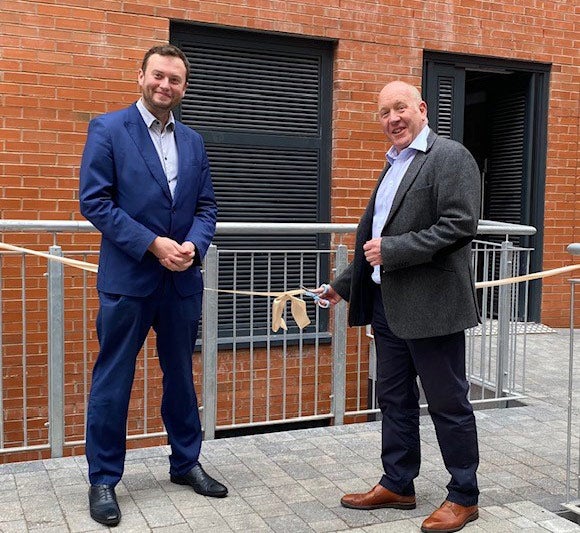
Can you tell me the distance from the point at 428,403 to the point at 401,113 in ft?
4.27

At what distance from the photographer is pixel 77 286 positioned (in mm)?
6047

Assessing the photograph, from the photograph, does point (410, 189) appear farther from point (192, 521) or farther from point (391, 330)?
point (192, 521)

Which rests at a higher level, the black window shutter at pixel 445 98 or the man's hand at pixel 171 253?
the black window shutter at pixel 445 98

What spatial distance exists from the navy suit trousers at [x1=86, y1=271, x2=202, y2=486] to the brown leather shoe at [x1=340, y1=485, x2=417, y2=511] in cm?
103

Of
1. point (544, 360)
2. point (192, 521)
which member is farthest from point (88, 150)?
point (544, 360)

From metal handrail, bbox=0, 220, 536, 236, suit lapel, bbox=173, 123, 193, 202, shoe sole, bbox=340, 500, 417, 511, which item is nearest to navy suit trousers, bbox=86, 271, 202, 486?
suit lapel, bbox=173, 123, 193, 202

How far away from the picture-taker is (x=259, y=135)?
698 cm

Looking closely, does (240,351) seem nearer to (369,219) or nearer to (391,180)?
(369,219)

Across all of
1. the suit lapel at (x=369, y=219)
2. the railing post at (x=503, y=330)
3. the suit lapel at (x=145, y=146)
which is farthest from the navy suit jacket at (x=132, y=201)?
the railing post at (x=503, y=330)

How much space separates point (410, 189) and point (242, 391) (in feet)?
12.0

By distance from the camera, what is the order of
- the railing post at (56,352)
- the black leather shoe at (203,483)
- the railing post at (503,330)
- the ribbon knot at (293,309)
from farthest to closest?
the railing post at (503,330)
the railing post at (56,352)
the ribbon knot at (293,309)
the black leather shoe at (203,483)

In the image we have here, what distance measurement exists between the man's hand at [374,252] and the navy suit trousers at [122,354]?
900 mm

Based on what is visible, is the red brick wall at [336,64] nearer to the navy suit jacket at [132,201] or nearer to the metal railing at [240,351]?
the metal railing at [240,351]

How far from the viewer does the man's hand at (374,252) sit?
11.0 ft
